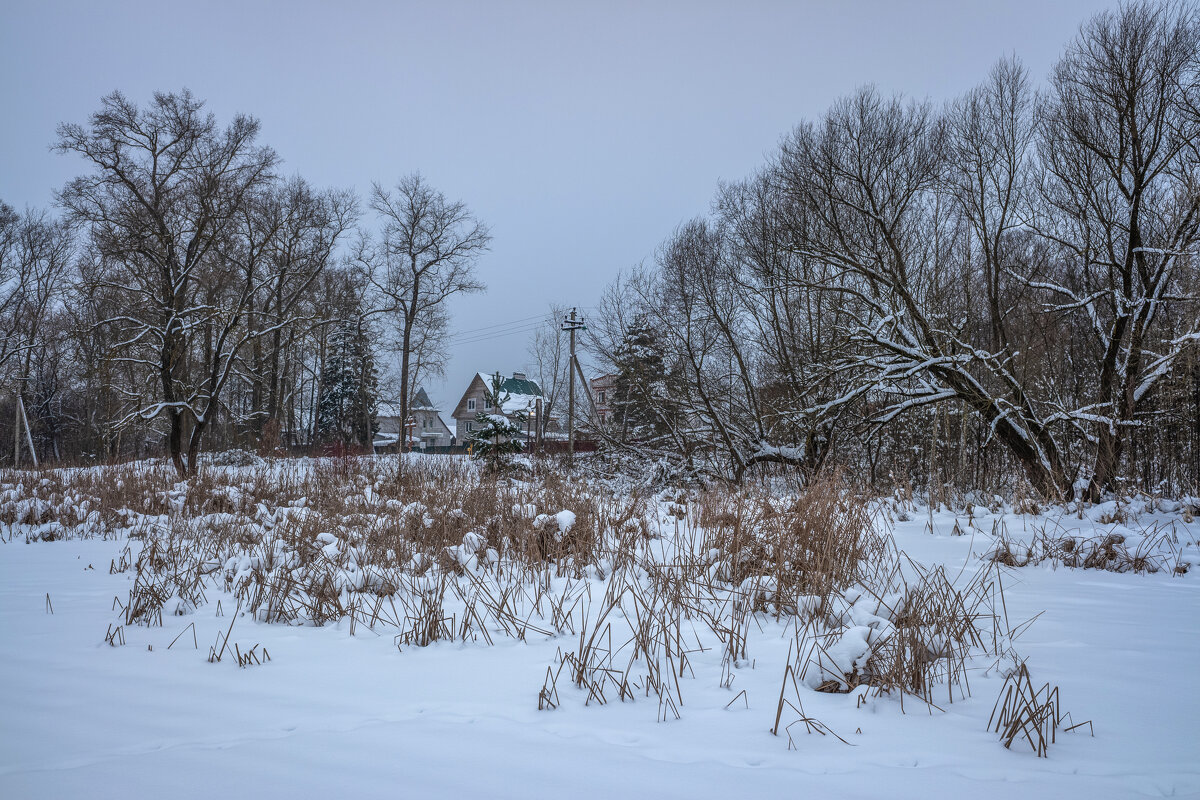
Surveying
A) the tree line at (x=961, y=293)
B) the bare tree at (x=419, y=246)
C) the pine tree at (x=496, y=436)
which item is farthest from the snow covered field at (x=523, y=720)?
the bare tree at (x=419, y=246)

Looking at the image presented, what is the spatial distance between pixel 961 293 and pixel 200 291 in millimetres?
20048

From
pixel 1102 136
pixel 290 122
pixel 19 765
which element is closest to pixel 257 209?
pixel 19 765

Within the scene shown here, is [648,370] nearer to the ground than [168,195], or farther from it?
nearer to the ground

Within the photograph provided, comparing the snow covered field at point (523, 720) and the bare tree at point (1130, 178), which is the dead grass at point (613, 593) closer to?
the snow covered field at point (523, 720)

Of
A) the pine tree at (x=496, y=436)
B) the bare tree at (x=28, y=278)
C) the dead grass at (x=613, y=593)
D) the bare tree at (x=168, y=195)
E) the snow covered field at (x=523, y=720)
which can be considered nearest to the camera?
the snow covered field at (x=523, y=720)

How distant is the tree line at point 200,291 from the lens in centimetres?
1255

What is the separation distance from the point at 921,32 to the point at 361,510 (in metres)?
121

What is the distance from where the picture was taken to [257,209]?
13.9 m

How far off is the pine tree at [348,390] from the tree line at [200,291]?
0.53 ft

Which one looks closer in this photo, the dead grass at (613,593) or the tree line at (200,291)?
the dead grass at (613,593)

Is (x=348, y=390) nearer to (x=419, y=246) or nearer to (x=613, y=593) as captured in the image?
(x=419, y=246)

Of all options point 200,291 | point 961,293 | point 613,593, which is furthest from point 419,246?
point 613,593

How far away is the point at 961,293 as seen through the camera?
38.9 ft

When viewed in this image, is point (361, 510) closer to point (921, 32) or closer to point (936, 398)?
point (936, 398)
